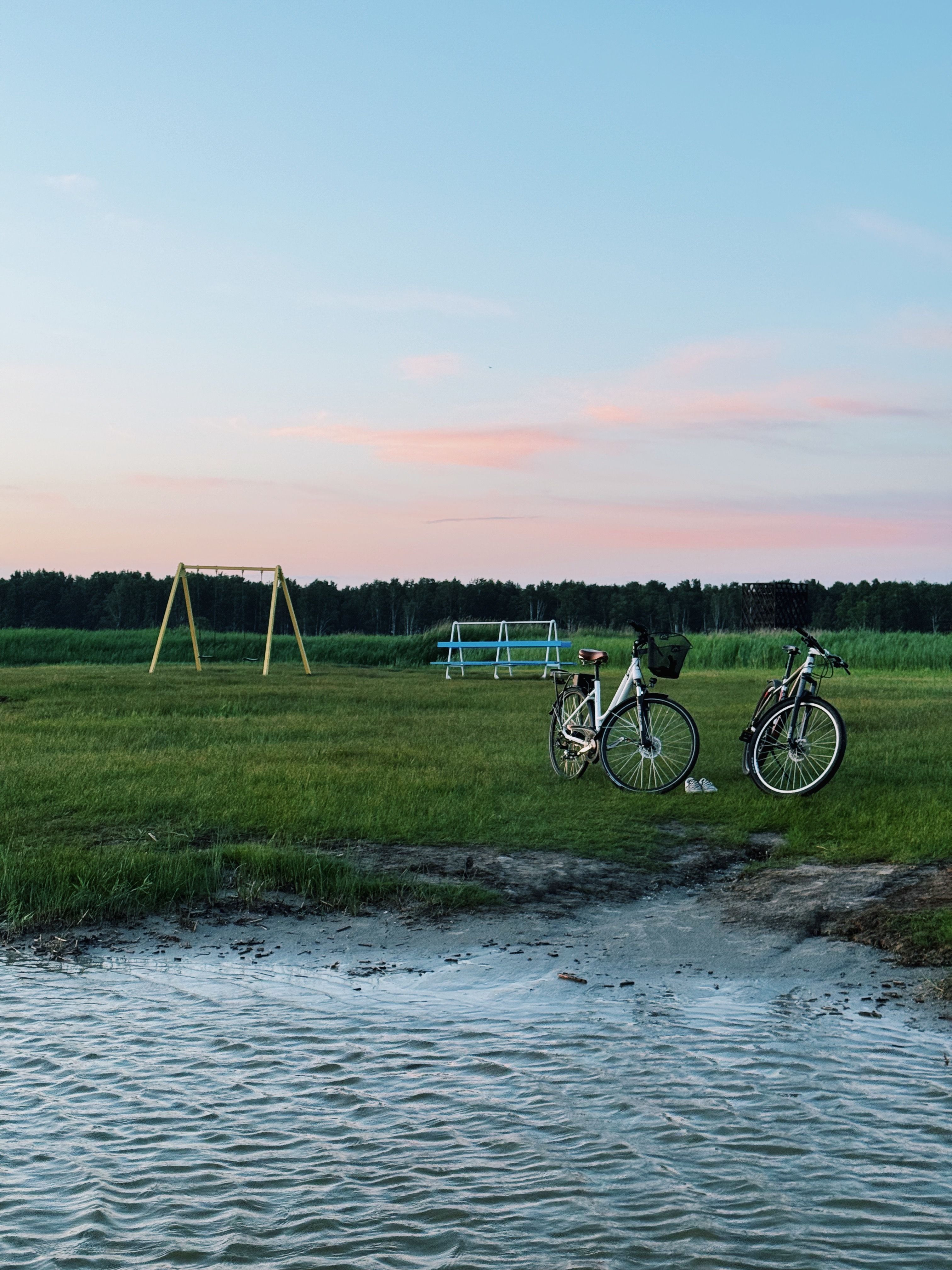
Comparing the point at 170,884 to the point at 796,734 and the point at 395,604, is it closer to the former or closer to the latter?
the point at 796,734

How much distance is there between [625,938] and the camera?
563 cm

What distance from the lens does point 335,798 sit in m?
8.82

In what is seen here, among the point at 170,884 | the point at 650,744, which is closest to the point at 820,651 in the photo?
the point at 650,744

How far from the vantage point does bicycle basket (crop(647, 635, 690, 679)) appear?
32.7 feet

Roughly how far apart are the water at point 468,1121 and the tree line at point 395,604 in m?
Result: 59.8

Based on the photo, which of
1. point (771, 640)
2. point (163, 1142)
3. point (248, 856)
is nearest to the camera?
point (163, 1142)

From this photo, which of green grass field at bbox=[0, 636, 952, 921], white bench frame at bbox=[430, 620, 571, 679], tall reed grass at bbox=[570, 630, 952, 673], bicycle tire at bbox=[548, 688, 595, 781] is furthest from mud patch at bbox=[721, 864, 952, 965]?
tall reed grass at bbox=[570, 630, 952, 673]

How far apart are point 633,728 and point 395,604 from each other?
67645 mm

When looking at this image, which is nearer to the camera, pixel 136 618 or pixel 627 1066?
pixel 627 1066

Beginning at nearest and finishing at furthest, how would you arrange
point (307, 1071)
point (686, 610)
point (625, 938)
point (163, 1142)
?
point (163, 1142) < point (307, 1071) < point (625, 938) < point (686, 610)

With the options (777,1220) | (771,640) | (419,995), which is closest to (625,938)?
(419,995)

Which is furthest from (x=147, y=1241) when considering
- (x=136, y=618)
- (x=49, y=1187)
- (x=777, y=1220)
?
(x=136, y=618)

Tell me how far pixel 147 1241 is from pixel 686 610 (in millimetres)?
76038

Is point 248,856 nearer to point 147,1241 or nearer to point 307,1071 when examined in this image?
point 307,1071
